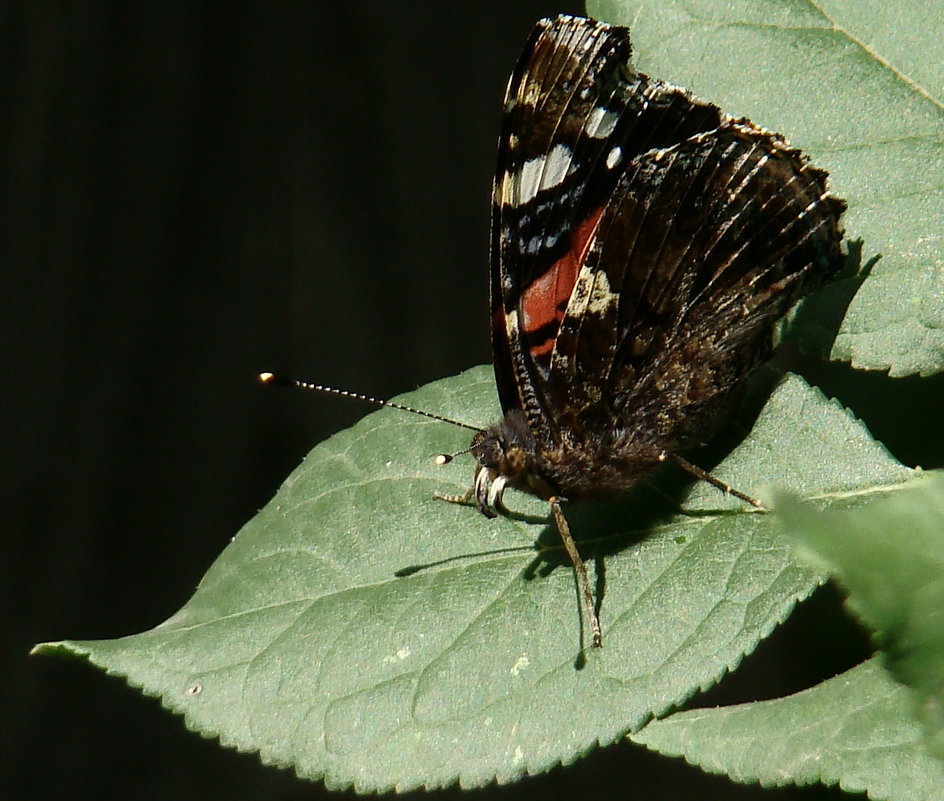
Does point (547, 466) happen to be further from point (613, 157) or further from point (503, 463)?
point (613, 157)

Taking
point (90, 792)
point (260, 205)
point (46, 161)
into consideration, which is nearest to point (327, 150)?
point (260, 205)

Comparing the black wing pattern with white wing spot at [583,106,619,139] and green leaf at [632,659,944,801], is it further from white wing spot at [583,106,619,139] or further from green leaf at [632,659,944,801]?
green leaf at [632,659,944,801]

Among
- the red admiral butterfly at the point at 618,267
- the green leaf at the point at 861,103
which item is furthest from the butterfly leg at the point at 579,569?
the green leaf at the point at 861,103

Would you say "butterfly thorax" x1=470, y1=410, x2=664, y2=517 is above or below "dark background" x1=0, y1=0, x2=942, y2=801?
above

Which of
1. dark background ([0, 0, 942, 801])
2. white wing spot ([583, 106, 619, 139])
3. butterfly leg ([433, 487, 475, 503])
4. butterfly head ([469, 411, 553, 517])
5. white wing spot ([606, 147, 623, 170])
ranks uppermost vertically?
white wing spot ([583, 106, 619, 139])

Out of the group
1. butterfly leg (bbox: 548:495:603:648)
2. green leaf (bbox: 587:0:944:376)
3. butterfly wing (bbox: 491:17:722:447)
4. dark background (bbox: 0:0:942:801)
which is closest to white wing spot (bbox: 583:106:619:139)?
butterfly wing (bbox: 491:17:722:447)

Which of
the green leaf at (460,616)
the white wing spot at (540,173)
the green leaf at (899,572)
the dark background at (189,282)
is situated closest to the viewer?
the green leaf at (899,572)

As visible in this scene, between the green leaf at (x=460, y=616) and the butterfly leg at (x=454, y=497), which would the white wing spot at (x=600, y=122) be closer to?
the green leaf at (x=460, y=616)

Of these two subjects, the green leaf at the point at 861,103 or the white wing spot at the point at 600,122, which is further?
the white wing spot at the point at 600,122

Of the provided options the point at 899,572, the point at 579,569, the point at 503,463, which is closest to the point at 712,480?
the point at 579,569
